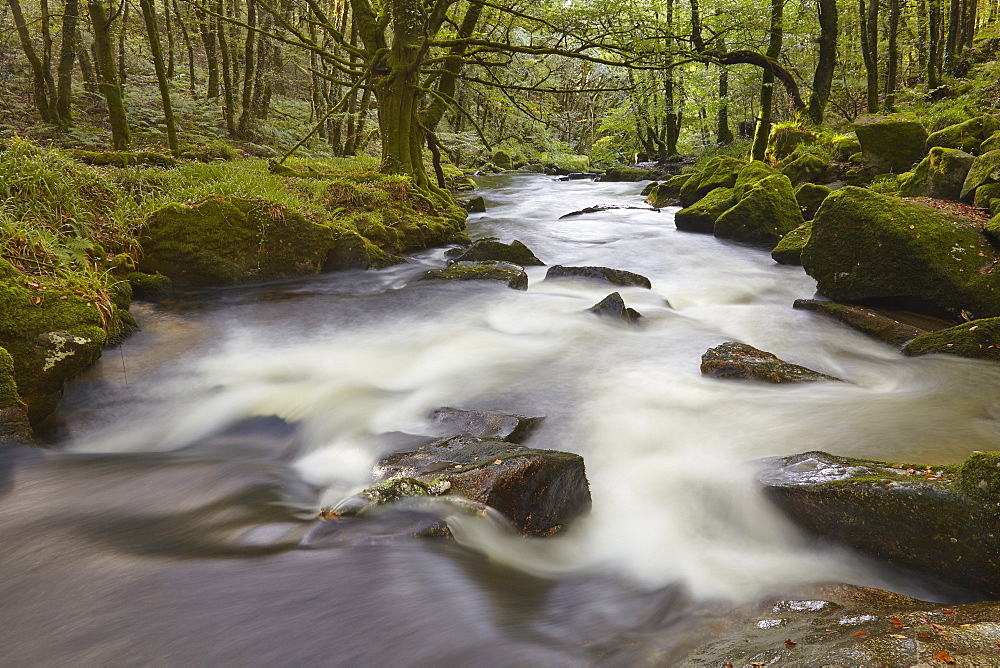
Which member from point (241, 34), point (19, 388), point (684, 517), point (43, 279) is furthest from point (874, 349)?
point (241, 34)

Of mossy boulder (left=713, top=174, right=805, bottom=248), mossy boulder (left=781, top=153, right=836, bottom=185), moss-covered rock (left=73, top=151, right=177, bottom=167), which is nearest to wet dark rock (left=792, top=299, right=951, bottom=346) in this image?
mossy boulder (left=713, top=174, right=805, bottom=248)

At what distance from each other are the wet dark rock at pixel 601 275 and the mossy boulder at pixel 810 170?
7.32m

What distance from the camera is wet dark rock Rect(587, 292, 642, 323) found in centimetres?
677

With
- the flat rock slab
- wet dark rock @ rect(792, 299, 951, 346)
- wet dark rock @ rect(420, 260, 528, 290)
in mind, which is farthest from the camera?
wet dark rock @ rect(420, 260, 528, 290)

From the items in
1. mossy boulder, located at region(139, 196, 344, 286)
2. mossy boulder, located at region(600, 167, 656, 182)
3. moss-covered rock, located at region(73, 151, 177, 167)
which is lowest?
mossy boulder, located at region(139, 196, 344, 286)

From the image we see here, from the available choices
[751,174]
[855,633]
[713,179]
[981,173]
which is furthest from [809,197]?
[855,633]

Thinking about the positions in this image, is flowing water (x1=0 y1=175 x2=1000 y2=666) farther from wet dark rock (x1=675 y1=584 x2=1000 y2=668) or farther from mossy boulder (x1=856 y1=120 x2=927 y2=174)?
mossy boulder (x1=856 y1=120 x2=927 y2=174)

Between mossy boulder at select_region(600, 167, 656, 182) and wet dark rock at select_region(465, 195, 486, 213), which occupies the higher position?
mossy boulder at select_region(600, 167, 656, 182)

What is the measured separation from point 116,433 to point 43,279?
1523 millimetres

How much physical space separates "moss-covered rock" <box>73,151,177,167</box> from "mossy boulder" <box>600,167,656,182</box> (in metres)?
21.0

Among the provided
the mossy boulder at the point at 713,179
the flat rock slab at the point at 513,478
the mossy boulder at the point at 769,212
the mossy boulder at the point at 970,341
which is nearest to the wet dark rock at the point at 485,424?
the flat rock slab at the point at 513,478

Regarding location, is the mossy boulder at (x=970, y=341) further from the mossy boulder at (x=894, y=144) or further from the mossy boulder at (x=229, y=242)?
the mossy boulder at (x=894, y=144)

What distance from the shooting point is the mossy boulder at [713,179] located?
14.6m

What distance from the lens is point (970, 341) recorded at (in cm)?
498
